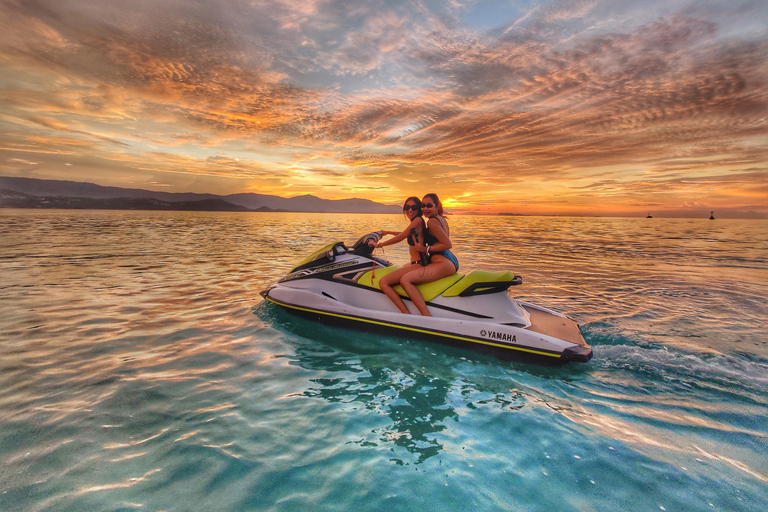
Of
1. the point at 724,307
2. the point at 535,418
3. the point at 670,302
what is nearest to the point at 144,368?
the point at 535,418

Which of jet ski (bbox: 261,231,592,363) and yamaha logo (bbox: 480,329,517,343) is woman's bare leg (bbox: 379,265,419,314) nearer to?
jet ski (bbox: 261,231,592,363)

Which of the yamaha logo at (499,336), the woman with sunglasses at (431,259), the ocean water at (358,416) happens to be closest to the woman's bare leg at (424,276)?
the woman with sunglasses at (431,259)

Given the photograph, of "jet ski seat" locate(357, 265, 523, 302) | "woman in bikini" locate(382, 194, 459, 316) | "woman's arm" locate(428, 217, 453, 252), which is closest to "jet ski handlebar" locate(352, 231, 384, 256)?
"jet ski seat" locate(357, 265, 523, 302)

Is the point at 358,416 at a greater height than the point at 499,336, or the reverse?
the point at 499,336

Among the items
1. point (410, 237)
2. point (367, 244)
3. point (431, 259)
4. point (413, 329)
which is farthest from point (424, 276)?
point (367, 244)

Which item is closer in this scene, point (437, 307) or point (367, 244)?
point (437, 307)

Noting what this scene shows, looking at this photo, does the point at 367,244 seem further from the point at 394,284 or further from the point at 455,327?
the point at 455,327

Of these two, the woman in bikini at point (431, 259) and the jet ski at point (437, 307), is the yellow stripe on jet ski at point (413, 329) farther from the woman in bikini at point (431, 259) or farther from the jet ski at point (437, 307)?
the woman in bikini at point (431, 259)

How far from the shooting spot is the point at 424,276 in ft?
18.0

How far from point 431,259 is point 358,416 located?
9.14 feet

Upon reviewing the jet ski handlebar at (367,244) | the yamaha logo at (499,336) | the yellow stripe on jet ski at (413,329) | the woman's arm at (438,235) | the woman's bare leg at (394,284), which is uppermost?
the woman's arm at (438,235)

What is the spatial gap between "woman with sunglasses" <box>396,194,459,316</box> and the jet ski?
0.14 meters

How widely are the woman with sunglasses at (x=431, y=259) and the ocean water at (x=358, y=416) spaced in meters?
0.73

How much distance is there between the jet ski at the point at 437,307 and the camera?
480 cm
